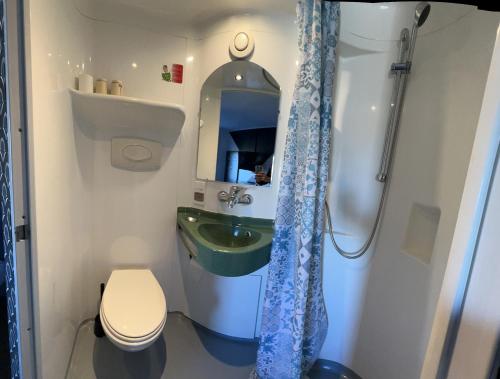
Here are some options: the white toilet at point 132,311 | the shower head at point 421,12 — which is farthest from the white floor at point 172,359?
the shower head at point 421,12

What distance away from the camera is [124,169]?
5.65 ft

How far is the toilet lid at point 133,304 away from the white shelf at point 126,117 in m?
0.94

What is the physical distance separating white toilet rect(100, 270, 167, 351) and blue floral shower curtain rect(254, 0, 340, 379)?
60 cm

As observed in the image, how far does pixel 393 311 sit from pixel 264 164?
1089mm

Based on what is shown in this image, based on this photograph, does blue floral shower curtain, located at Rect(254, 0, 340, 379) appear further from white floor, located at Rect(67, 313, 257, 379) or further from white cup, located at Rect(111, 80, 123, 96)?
white cup, located at Rect(111, 80, 123, 96)

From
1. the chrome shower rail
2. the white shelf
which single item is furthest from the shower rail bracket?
the chrome shower rail

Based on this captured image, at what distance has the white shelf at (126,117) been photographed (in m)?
1.40

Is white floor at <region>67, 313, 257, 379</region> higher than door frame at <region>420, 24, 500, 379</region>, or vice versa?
door frame at <region>420, 24, 500, 379</region>

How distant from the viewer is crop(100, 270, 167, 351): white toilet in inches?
46.6

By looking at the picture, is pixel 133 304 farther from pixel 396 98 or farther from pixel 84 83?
pixel 396 98

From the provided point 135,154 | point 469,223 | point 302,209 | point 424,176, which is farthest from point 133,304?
point 424,176

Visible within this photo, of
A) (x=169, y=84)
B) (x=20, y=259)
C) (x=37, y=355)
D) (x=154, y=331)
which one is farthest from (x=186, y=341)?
(x=169, y=84)

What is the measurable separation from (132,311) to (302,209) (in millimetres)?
1051

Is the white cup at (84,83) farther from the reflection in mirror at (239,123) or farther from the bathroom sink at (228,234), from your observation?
the bathroom sink at (228,234)
